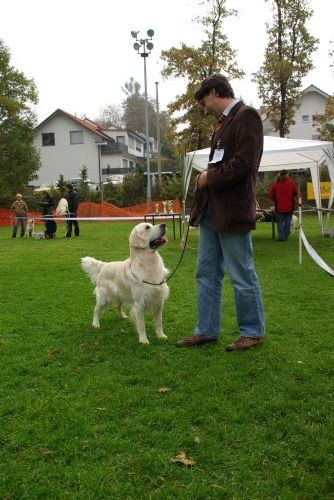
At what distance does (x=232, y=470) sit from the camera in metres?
2.54

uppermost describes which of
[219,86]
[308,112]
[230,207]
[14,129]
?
[308,112]

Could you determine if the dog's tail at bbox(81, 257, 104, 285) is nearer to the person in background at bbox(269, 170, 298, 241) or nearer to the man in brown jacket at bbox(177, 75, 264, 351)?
the man in brown jacket at bbox(177, 75, 264, 351)

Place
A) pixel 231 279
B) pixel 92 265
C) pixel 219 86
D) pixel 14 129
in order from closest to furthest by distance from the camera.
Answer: pixel 219 86 → pixel 231 279 → pixel 92 265 → pixel 14 129

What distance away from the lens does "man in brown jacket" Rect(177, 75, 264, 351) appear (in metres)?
3.90

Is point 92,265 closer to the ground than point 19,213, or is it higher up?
closer to the ground

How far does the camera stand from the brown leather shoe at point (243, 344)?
425cm

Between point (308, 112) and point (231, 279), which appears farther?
point (308, 112)

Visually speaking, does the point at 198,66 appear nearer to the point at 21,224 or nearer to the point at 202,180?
the point at 21,224

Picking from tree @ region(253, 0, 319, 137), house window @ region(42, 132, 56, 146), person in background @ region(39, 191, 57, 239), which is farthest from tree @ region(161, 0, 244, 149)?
house window @ region(42, 132, 56, 146)

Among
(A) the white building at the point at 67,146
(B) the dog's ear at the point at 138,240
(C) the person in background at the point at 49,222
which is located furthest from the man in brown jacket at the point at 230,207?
(A) the white building at the point at 67,146

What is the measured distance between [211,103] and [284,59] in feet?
91.8

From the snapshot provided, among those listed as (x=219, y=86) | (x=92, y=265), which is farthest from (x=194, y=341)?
(x=219, y=86)

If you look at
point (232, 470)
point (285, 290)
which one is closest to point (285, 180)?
point (285, 290)

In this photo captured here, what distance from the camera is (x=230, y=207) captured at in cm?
405
